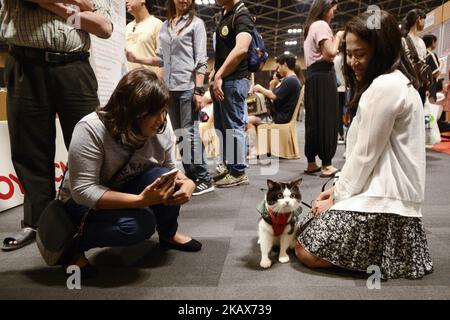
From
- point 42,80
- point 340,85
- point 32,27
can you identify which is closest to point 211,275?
point 42,80

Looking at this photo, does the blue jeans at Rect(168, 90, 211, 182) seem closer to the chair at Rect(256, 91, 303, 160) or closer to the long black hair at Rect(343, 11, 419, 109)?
the long black hair at Rect(343, 11, 419, 109)

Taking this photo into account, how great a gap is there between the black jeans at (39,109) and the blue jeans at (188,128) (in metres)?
0.87

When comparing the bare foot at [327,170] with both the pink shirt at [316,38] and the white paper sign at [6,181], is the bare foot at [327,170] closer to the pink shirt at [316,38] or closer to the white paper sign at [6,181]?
the pink shirt at [316,38]

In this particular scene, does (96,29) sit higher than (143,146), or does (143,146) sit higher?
(96,29)

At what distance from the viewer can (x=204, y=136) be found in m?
3.89

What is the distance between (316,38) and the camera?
2.52m

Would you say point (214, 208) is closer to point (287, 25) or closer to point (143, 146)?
point (143, 146)

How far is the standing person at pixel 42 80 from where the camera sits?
4.32 feet

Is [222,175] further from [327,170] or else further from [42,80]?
[42,80]

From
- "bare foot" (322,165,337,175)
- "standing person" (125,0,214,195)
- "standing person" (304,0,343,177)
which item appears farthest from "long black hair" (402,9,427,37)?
"standing person" (125,0,214,195)

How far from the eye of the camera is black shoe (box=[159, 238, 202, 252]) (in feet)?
4.72

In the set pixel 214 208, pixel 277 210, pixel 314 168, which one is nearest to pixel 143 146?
pixel 277 210

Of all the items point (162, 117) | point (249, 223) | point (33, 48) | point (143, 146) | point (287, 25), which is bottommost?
point (249, 223)

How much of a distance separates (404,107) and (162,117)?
76 centimetres
